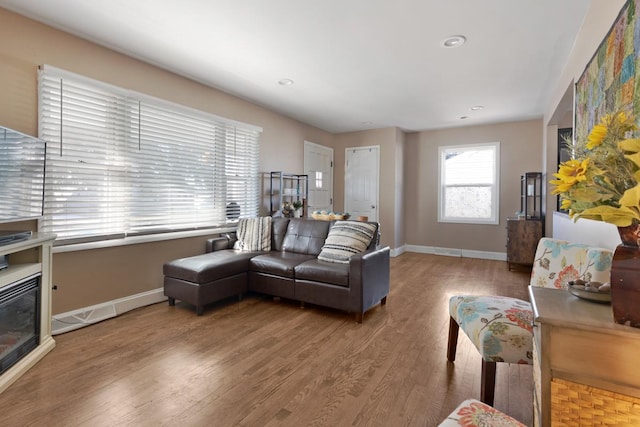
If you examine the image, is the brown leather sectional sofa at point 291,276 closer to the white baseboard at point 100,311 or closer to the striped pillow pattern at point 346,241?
the striped pillow pattern at point 346,241

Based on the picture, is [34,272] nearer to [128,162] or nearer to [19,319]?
[19,319]

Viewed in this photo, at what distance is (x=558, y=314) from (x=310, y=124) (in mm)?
5514

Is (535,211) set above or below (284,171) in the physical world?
below

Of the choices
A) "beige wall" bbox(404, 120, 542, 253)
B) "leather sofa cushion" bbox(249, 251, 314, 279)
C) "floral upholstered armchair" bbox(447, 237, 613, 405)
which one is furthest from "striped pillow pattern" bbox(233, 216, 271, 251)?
"beige wall" bbox(404, 120, 542, 253)

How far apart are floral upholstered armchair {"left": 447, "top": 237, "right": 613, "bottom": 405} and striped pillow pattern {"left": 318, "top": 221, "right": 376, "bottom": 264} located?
142cm

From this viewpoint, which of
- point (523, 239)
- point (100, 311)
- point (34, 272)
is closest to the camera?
point (34, 272)

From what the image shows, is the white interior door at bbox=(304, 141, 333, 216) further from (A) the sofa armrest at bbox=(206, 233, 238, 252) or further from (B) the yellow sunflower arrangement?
(B) the yellow sunflower arrangement

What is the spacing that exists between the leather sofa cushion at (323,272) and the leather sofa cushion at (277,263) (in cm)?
11

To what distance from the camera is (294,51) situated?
3043 millimetres

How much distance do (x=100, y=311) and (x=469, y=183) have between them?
608 centimetres

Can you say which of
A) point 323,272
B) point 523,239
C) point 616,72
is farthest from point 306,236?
point 523,239

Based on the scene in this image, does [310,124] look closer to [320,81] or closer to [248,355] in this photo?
[320,81]

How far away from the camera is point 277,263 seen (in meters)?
3.37

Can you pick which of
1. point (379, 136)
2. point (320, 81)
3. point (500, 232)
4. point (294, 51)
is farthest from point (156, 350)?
point (500, 232)
